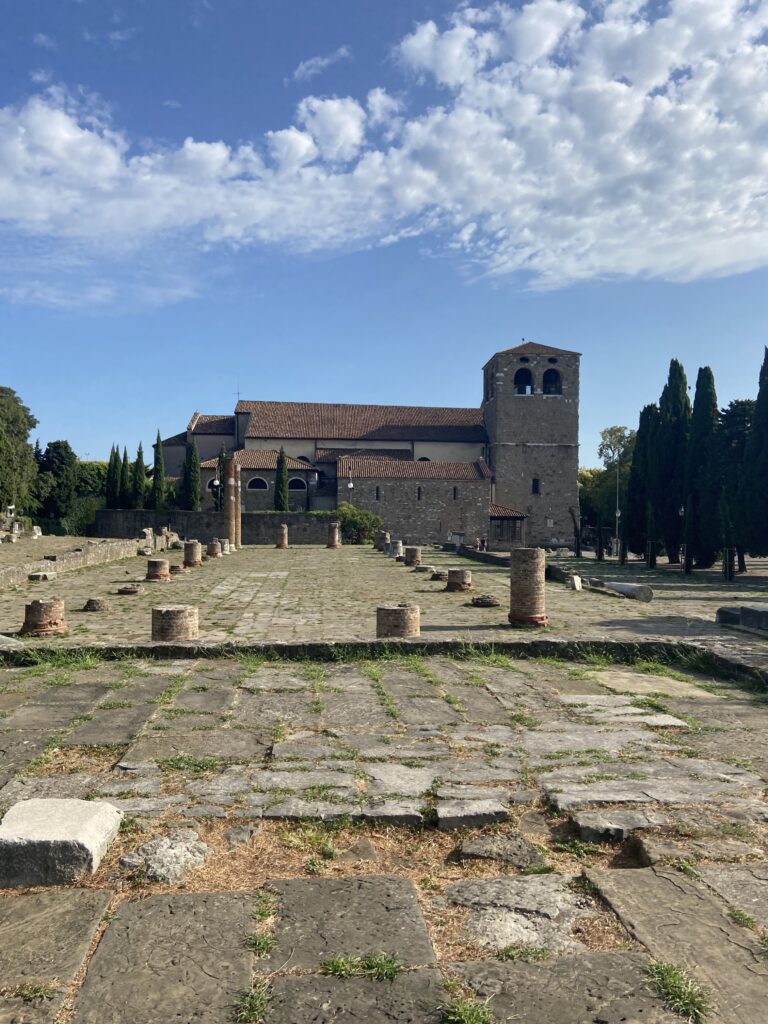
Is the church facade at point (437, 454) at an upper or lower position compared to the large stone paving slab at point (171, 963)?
upper

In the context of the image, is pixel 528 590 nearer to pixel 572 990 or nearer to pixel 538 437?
pixel 572 990

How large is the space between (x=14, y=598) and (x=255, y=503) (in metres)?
37.1

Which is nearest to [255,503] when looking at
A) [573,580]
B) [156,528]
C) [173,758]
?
[156,528]

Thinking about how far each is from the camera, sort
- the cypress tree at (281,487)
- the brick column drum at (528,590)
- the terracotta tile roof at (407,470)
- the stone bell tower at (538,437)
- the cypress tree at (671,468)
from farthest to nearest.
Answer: the stone bell tower at (538,437) → the terracotta tile roof at (407,470) → the cypress tree at (281,487) → the cypress tree at (671,468) → the brick column drum at (528,590)

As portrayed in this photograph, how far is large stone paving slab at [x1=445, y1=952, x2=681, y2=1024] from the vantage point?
214cm

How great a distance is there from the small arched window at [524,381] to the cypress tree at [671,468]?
22.5 m

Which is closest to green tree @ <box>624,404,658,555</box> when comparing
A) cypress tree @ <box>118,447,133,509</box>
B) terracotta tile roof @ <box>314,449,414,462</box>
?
terracotta tile roof @ <box>314,449,414,462</box>

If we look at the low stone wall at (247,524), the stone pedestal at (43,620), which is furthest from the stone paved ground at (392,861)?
the low stone wall at (247,524)

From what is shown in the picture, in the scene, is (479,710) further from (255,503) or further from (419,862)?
(255,503)

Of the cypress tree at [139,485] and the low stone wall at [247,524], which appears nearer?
the low stone wall at [247,524]

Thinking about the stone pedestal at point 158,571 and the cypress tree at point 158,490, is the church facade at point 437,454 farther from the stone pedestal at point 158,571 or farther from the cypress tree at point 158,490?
the stone pedestal at point 158,571

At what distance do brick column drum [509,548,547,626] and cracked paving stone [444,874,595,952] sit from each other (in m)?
6.92

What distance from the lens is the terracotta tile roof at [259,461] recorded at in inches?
2030

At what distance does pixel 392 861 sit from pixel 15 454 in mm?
46584
